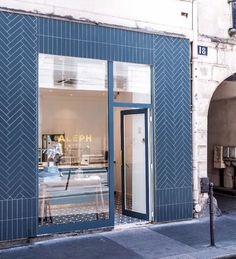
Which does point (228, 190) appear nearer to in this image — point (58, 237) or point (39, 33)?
point (58, 237)

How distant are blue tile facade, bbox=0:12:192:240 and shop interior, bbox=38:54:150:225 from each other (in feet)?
0.97

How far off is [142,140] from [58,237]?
276 cm

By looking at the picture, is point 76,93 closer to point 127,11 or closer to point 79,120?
point 79,120

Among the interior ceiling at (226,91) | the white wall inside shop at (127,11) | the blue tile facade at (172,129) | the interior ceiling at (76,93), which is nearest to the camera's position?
the white wall inside shop at (127,11)

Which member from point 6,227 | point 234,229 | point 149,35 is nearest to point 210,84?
point 149,35

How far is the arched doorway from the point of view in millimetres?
12602

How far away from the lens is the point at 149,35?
8.62 m

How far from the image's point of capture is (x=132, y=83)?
8.81m

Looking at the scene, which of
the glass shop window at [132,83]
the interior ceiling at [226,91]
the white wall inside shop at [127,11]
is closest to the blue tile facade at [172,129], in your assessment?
the glass shop window at [132,83]

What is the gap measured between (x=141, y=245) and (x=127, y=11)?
4.55 m

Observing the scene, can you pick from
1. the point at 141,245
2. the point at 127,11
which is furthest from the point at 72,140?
the point at 127,11

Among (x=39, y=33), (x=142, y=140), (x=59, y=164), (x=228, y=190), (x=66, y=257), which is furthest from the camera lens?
(x=228, y=190)

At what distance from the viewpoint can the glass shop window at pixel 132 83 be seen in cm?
852

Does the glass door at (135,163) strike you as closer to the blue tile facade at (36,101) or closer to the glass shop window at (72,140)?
the blue tile facade at (36,101)
